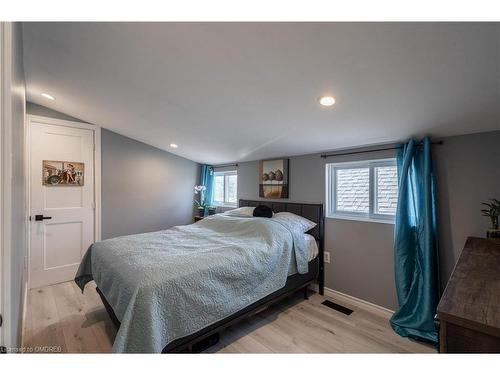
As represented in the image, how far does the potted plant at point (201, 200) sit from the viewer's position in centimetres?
433

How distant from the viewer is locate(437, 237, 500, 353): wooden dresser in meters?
0.72

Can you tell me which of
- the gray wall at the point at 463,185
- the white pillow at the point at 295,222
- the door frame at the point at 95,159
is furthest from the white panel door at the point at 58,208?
the gray wall at the point at 463,185

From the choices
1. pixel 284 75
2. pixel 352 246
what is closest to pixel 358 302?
pixel 352 246

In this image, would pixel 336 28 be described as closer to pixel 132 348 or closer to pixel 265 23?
pixel 265 23

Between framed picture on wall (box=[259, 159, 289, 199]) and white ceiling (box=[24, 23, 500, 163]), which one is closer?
white ceiling (box=[24, 23, 500, 163])

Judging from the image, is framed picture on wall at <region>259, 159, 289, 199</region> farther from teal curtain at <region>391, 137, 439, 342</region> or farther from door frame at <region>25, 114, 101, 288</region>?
door frame at <region>25, 114, 101, 288</region>

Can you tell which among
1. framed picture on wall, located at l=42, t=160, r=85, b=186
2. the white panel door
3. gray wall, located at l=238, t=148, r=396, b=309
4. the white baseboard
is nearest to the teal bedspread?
gray wall, located at l=238, t=148, r=396, b=309

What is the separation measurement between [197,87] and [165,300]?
5.20 feet

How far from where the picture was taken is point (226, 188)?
4348mm

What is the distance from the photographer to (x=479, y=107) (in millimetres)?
1549

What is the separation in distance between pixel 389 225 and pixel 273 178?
159 centimetres

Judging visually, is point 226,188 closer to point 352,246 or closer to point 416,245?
point 352,246

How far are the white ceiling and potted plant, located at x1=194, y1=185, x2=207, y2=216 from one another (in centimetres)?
197
